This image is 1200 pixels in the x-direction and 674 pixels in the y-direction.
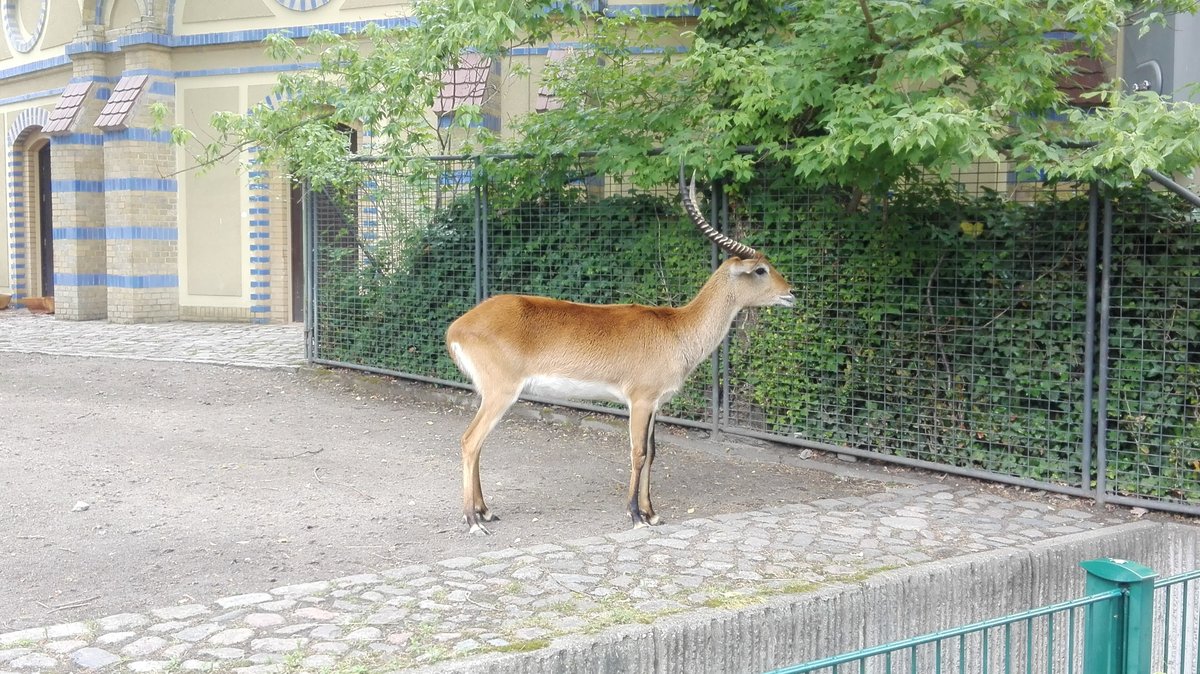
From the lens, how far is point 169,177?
1848cm

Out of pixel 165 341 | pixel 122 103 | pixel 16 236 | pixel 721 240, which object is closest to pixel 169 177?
pixel 122 103

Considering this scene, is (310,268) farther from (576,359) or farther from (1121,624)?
(1121,624)

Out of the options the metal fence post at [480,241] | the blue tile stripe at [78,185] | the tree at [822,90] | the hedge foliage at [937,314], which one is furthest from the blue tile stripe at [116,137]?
the hedge foliage at [937,314]

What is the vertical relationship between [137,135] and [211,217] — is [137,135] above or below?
above

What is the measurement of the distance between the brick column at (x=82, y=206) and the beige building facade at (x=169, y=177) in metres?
0.02

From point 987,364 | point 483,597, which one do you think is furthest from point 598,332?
point 987,364

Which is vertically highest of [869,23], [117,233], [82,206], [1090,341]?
[869,23]

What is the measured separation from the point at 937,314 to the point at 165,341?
1151 centimetres

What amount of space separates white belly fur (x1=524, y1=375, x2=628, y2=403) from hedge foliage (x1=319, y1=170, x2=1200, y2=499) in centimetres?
235

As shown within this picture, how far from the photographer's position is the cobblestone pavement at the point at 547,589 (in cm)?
483

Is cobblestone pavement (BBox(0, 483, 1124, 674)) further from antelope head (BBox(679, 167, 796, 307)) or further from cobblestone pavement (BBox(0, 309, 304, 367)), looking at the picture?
cobblestone pavement (BBox(0, 309, 304, 367))

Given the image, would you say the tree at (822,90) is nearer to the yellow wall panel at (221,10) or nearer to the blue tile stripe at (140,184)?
the yellow wall panel at (221,10)

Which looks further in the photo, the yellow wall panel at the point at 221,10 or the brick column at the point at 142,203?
the brick column at the point at 142,203

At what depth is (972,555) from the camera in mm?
6488
